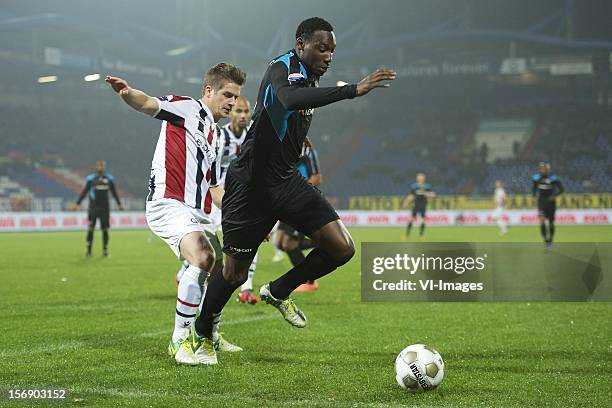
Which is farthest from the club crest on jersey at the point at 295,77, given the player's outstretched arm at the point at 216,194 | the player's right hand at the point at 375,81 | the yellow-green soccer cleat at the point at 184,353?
the yellow-green soccer cleat at the point at 184,353

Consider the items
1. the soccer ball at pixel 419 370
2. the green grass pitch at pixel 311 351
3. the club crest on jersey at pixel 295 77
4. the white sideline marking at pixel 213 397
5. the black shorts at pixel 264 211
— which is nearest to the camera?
the white sideline marking at pixel 213 397

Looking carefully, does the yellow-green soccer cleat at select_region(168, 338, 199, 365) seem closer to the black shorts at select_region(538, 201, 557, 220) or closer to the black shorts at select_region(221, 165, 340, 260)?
the black shorts at select_region(221, 165, 340, 260)

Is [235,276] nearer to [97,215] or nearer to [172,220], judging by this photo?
[172,220]

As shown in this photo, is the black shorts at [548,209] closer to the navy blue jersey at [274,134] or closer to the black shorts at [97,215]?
the black shorts at [97,215]

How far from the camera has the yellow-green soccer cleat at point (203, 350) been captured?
5.62 m

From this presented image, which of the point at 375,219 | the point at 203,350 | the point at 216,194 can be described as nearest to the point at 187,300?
the point at 203,350

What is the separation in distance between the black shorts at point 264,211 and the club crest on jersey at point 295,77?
81 centimetres

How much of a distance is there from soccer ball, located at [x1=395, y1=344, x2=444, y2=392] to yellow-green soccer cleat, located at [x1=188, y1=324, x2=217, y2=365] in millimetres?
1501

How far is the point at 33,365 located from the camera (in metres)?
5.57

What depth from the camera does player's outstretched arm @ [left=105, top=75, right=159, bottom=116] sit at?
18.3 ft

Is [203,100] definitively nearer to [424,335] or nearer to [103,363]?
[103,363]

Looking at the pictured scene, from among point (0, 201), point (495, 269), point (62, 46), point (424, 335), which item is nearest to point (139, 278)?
point (495, 269)

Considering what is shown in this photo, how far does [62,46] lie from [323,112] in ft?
57.2

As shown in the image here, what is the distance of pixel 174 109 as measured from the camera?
232 inches
